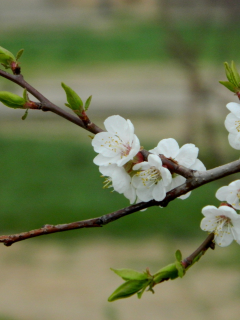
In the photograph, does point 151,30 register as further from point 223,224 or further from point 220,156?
point 223,224

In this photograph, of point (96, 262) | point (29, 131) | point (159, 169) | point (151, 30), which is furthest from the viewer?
point (151, 30)

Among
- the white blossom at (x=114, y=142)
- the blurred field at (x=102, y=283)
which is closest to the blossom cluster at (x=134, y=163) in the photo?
the white blossom at (x=114, y=142)

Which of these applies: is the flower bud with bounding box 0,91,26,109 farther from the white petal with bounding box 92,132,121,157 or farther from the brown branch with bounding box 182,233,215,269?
the brown branch with bounding box 182,233,215,269

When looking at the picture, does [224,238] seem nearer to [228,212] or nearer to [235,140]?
[228,212]

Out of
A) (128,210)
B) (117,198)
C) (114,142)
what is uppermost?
(117,198)

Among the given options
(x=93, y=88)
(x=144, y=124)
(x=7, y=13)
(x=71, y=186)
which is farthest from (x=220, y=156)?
(x=7, y=13)

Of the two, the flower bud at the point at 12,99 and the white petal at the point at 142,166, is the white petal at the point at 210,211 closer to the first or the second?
the white petal at the point at 142,166

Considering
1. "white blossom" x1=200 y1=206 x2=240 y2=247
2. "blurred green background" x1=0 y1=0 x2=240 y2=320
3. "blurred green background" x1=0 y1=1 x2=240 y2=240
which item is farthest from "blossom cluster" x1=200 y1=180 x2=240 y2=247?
"blurred green background" x1=0 y1=0 x2=240 y2=320

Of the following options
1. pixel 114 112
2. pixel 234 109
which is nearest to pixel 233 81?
pixel 234 109
